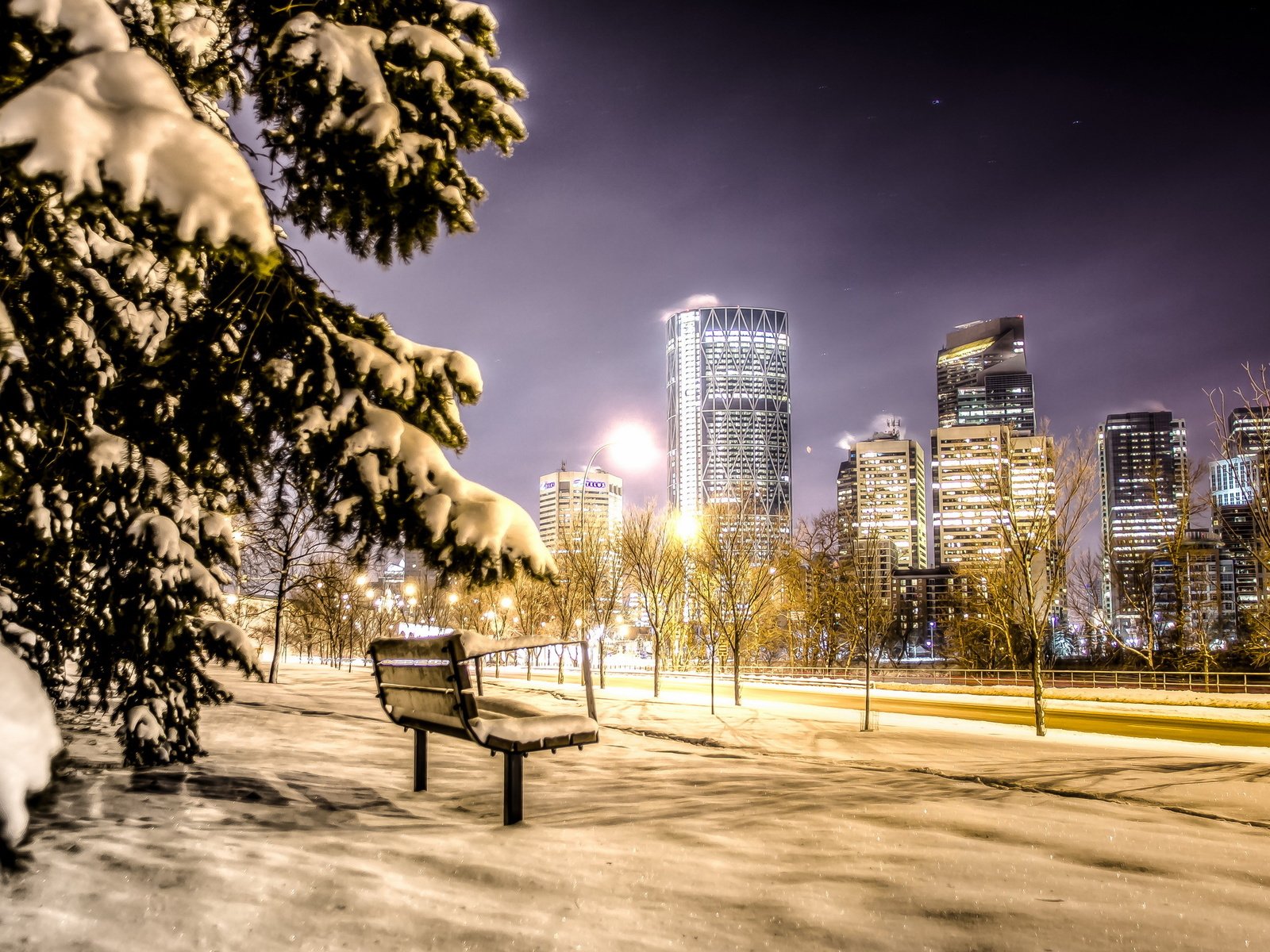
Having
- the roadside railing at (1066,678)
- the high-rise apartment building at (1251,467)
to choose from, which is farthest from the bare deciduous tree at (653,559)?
the high-rise apartment building at (1251,467)

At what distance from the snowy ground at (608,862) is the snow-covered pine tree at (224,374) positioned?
43.1 inches

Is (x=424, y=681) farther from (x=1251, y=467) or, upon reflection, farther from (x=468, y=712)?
(x=1251, y=467)

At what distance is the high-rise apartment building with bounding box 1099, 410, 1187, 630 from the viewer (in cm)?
3966

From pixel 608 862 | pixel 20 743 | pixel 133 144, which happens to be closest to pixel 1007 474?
pixel 608 862

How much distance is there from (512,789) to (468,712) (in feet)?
1.74

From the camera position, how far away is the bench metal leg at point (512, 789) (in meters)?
4.49

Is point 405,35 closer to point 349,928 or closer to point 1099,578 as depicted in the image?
point 349,928

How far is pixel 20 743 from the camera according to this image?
180cm

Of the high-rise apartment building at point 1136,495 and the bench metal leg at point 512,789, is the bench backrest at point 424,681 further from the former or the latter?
the high-rise apartment building at point 1136,495

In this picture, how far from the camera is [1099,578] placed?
56031 millimetres

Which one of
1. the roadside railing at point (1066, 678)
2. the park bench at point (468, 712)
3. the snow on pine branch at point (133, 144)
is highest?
the snow on pine branch at point (133, 144)

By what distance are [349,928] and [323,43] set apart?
3.92m

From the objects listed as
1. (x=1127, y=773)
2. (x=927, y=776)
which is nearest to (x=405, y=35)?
(x=927, y=776)

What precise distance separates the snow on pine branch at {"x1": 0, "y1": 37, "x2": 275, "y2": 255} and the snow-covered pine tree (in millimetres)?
1243
